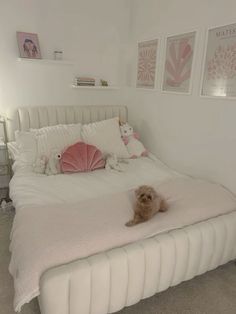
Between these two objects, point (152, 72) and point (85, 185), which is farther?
point (152, 72)

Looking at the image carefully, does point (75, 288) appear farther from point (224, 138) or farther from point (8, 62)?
point (8, 62)

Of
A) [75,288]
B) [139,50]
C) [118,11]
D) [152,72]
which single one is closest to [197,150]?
[152,72]

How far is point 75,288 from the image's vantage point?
1.25m

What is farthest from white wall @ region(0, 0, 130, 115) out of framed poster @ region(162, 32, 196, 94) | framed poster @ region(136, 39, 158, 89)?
framed poster @ region(162, 32, 196, 94)

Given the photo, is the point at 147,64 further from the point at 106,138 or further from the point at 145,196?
the point at 145,196

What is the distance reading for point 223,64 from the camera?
211cm

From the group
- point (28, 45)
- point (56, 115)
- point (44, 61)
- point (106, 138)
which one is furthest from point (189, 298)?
point (28, 45)

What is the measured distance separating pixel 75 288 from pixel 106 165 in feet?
4.56

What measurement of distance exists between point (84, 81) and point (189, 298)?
246 centimetres

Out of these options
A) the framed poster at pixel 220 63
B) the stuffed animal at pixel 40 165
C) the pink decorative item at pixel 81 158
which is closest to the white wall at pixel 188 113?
the framed poster at pixel 220 63

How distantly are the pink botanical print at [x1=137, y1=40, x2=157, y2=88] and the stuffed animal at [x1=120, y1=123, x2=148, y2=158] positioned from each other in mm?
583

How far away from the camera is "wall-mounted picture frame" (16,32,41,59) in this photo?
8.85 feet

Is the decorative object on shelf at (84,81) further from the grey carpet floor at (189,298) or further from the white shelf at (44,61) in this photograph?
the grey carpet floor at (189,298)

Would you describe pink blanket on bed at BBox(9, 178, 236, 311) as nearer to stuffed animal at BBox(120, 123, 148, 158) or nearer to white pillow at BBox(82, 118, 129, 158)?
white pillow at BBox(82, 118, 129, 158)
